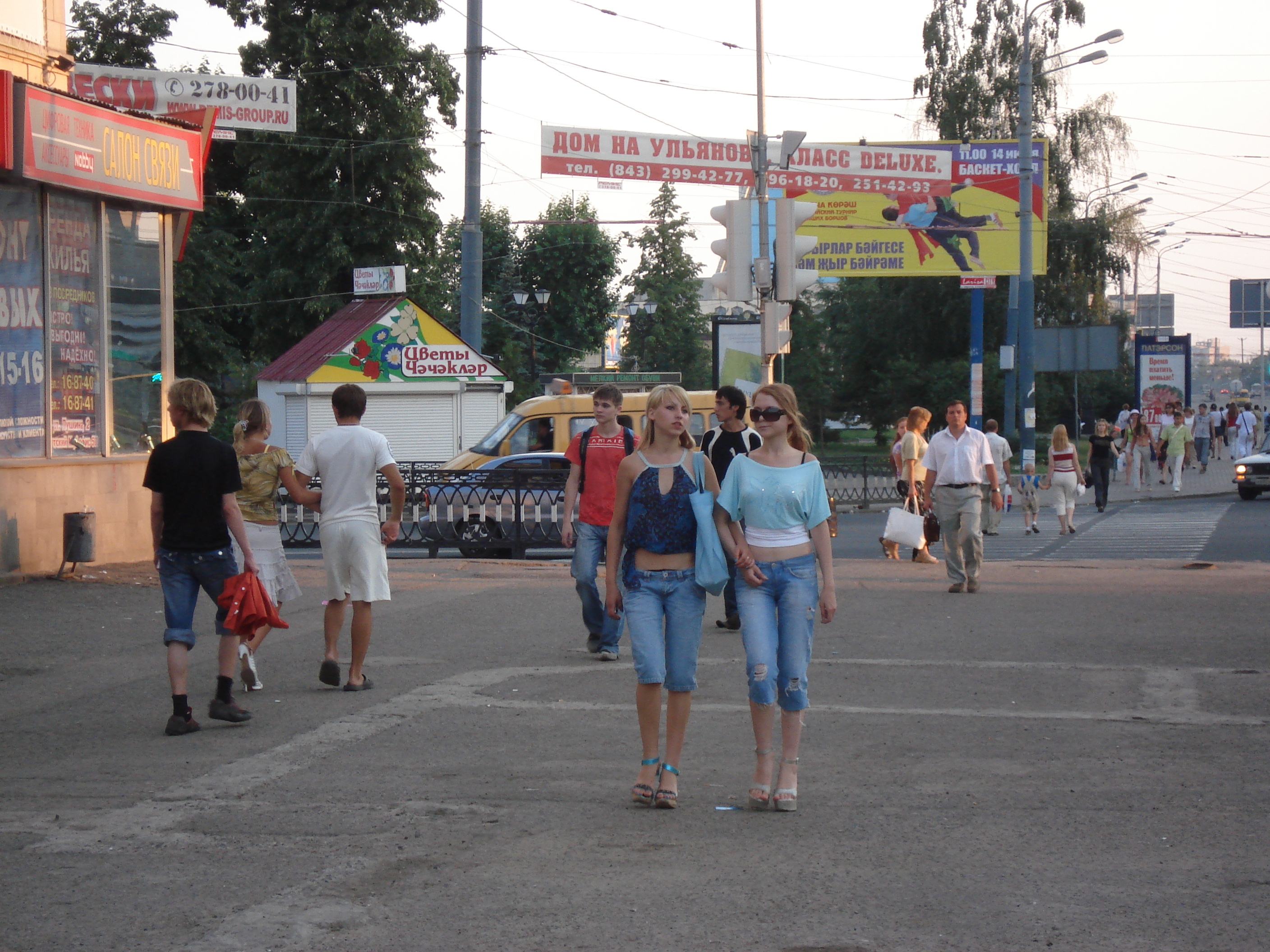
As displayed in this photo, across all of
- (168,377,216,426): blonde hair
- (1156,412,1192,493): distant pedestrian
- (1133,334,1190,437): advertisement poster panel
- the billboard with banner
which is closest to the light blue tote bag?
(168,377,216,426): blonde hair

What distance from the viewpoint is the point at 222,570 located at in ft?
23.7

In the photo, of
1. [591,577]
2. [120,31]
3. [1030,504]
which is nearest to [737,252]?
[591,577]

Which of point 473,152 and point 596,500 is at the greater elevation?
point 473,152

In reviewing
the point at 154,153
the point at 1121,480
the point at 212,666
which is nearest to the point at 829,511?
the point at 212,666

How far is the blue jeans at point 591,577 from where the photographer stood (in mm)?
9500

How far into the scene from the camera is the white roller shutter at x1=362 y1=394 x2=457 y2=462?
122 ft

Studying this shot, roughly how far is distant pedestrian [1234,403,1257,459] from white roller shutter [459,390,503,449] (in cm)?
1981

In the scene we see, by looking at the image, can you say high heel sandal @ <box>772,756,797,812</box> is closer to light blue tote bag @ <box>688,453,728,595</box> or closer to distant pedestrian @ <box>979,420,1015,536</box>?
light blue tote bag @ <box>688,453,728,595</box>

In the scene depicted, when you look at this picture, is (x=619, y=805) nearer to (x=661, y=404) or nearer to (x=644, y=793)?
(x=644, y=793)

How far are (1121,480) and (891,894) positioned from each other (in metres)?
33.9

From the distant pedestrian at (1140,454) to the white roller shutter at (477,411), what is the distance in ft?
51.6

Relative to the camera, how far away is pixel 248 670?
814 centimetres

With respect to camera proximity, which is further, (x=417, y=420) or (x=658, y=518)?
(x=417, y=420)

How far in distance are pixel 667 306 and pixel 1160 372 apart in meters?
28.1
